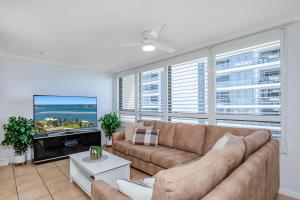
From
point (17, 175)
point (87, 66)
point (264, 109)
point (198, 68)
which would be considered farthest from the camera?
point (87, 66)

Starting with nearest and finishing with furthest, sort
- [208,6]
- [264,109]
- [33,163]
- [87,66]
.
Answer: [208,6]
[264,109]
[33,163]
[87,66]

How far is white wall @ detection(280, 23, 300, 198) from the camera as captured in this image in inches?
91.7

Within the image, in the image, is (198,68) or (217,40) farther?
(198,68)

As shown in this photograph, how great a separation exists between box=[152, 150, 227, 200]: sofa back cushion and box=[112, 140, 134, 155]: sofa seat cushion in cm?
253

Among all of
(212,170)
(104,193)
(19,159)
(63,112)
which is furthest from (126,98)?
(212,170)

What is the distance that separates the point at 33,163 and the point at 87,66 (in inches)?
106

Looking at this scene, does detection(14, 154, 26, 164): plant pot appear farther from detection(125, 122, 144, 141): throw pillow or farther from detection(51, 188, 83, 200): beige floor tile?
detection(125, 122, 144, 141): throw pillow

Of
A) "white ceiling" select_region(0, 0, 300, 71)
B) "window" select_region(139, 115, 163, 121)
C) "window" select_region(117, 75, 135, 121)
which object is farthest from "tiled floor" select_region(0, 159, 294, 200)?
"white ceiling" select_region(0, 0, 300, 71)

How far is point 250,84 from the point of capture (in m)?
2.75

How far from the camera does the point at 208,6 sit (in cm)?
202

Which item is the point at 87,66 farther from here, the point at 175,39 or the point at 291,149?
the point at 291,149

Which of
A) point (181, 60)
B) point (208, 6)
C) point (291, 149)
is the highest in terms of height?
point (208, 6)

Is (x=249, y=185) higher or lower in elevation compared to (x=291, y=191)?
higher

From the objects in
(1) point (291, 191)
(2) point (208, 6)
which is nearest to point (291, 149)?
(1) point (291, 191)
